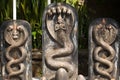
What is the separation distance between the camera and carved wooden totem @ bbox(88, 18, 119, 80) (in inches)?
78.9

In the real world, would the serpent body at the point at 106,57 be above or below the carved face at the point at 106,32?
below

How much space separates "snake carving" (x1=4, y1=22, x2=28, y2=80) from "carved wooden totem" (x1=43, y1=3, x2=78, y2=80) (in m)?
0.12

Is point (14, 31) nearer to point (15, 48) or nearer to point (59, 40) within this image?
point (15, 48)

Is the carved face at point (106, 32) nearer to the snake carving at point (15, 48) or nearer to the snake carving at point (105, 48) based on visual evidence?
the snake carving at point (105, 48)

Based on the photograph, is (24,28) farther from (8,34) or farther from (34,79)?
(34,79)

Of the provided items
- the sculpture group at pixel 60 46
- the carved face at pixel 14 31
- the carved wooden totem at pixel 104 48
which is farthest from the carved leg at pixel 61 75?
the carved face at pixel 14 31

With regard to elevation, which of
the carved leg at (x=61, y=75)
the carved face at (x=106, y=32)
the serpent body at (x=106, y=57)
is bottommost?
the carved leg at (x=61, y=75)

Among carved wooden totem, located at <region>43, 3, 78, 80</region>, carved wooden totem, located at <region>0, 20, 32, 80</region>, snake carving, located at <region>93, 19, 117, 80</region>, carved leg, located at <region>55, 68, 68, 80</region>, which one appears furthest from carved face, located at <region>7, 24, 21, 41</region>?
snake carving, located at <region>93, 19, 117, 80</region>

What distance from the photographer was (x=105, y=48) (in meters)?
2.00

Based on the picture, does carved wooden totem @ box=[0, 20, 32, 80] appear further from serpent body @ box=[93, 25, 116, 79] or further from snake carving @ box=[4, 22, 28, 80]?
serpent body @ box=[93, 25, 116, 79]

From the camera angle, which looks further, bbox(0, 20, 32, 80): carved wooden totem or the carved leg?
bbox(0, 20, 32, 80): carved wooden totem

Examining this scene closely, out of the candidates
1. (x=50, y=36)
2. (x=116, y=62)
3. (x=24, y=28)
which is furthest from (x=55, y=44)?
(x=116, y=62)

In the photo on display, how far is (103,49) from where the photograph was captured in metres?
2.01

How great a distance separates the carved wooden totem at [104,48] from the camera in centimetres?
200
